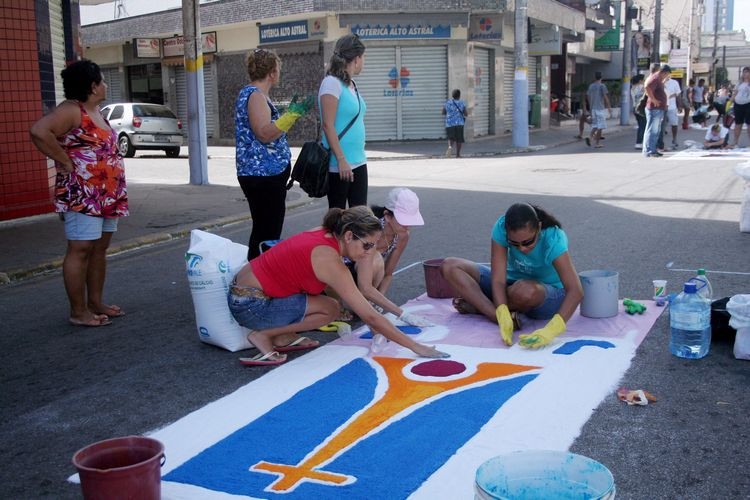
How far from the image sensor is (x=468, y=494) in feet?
10.0

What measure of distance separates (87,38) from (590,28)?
76.4 feet

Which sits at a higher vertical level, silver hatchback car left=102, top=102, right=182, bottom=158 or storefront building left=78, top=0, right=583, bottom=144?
storefront building left=78, top=0, right=583, bottom=144

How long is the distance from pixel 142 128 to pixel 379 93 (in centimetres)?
749

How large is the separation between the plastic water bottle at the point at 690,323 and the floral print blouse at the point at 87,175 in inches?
150

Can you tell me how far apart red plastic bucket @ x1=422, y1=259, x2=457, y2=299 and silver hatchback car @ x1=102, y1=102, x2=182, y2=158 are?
1816 centimetres

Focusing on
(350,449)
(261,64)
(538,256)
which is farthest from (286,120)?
(350,449)

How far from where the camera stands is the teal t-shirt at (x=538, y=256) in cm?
492

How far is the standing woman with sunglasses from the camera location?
5.75 m

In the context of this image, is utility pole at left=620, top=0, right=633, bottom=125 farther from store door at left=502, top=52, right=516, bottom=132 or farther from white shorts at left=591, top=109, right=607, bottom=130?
white shorts at left=591, top=109, right=607, bottom=130

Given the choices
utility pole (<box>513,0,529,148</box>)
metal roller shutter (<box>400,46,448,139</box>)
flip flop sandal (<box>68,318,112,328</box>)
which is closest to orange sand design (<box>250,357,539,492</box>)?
flip flop sandal (<box>68,318,112,328</box>)

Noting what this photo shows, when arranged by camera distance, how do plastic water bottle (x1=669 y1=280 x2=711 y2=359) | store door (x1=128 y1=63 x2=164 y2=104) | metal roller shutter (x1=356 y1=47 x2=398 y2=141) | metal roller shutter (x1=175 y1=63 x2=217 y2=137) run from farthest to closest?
store door (x1=128 y1=63 x2=164 y2=104), metal roller shutter (x1=175 y1=63 x2=217 y2=137), metal roller shutter (x1=356 y1=47 x2=398 y2=141), plastic water bottle (x1=669 y1=280 x2=711 y2=359)

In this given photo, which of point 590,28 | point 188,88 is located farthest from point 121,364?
point 590,28

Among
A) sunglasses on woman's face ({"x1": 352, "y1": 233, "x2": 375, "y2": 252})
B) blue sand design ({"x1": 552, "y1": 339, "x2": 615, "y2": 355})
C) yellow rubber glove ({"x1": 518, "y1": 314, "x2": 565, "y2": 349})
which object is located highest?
sunglasses on woman's face ({"x1": 352, "y1": 233, "x2": 375, "y2": 252})

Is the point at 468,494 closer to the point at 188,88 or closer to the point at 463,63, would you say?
the point at 188,88
